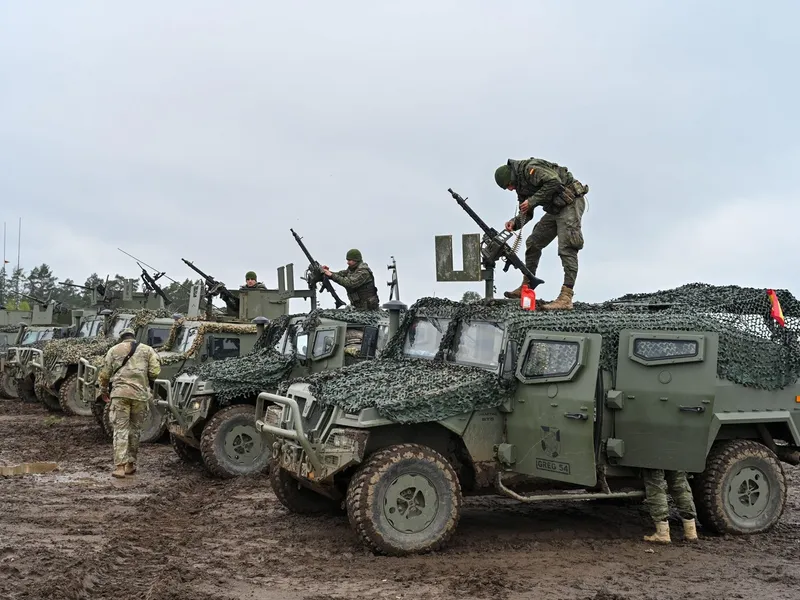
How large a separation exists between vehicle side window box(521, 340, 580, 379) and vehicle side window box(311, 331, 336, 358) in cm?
374

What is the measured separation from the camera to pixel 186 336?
13023 millimetres

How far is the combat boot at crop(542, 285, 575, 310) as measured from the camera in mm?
8044

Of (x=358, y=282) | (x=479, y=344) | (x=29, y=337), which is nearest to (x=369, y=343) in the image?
(x=358, y=282)

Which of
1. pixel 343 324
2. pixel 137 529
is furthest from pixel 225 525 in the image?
pixel 343 324

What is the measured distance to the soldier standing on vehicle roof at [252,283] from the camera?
15.9 metres

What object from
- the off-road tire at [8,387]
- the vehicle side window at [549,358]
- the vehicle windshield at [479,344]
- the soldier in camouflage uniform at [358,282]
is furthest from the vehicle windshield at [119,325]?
the vehicle side window at [549,358]

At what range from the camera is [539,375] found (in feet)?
22.6

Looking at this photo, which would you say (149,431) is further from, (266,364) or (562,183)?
(562,183)

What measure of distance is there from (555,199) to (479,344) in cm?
195

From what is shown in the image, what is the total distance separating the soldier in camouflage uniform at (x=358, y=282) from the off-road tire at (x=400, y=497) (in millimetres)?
6164

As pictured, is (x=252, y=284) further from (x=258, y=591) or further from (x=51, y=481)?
(x=258, y=591)

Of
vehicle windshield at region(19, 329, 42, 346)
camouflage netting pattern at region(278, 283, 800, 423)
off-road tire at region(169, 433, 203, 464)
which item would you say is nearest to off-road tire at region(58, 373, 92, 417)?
off-road tire at region(169, 433, 203, 464)

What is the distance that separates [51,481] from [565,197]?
5935 millimetres

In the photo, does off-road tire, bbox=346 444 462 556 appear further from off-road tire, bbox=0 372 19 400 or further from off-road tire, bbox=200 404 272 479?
off-road tire, bbox=0 372 19 400
